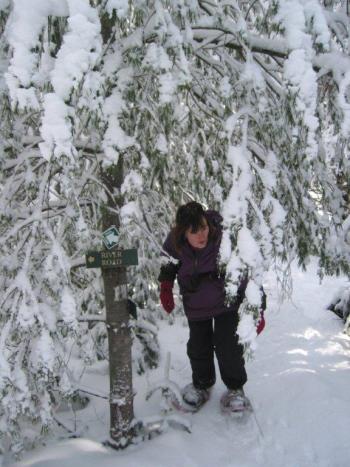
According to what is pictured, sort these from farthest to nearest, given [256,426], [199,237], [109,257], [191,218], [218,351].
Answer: [218,351] → [256,426] → [199,237] → [191,218] → [109,257]

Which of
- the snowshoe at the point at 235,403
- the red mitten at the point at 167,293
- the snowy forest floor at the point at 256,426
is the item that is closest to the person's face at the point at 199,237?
the red mitten at the point at 167,293

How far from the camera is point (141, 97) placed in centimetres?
268

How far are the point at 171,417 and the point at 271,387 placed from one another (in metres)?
1.21

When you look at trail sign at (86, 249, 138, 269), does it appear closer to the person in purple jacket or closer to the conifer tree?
the conifer tree

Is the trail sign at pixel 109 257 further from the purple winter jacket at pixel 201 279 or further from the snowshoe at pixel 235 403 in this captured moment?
the snowshoe at pixel 235 403

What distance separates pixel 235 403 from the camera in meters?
3.68

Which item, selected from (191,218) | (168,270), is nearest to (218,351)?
(168,270)

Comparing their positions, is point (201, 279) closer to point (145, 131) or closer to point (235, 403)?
point (235, 403)

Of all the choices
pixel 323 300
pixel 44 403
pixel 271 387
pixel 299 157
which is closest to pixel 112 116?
pixel 299 157

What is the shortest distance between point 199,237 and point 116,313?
0.88 m

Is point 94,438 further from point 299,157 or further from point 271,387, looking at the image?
point 299,157

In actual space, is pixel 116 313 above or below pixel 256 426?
above

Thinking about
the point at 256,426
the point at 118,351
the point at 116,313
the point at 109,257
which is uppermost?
the point at 109,257

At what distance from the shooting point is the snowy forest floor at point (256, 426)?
3.15 m
